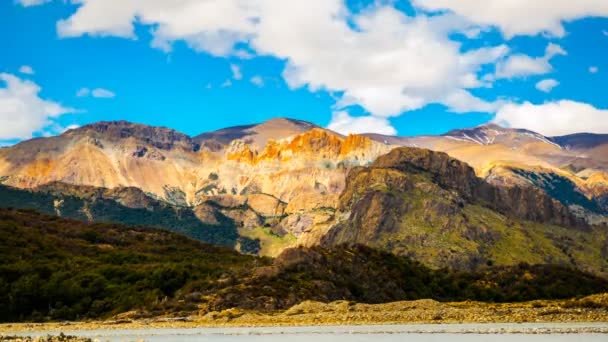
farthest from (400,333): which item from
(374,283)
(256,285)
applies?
(374,283)

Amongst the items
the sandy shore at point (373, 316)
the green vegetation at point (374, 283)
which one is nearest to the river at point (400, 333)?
the sandy shore at point (373, 316)

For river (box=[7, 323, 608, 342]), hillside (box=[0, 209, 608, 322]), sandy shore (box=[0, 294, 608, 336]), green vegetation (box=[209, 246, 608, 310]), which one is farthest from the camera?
hillside (box=[0, 209, 608, 322])

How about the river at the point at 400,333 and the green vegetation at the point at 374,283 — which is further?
the green vegetation at the point at 374,283

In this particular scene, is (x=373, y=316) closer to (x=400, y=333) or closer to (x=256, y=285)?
(x=400, y=333)

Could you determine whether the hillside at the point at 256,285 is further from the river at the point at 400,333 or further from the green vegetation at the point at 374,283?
the river at the point at 400,333

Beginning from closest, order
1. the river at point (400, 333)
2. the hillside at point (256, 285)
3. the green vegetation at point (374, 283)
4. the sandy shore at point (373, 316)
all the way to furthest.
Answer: the river at point (400, 333) → the sandy shore at point (373, 316) → the green vegetation at point (374, 283) → the hillside at point (256, 285)

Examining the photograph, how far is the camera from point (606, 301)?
99688 millimetres

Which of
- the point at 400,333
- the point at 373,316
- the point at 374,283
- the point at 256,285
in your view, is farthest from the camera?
the point at 374,283

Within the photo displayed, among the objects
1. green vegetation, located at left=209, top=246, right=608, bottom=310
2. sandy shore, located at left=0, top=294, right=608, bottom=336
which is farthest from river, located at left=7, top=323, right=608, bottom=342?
green vegetation, located at left=209, top=246, right=608, bottom=310

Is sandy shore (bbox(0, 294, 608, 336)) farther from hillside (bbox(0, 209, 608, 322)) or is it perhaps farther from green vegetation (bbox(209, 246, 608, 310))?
green vegetation (bbox(209, 246, 608, 310))

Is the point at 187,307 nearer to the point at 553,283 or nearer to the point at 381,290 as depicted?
the point at 381,290

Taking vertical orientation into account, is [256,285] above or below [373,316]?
above

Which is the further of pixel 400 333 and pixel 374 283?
pixel 374 283

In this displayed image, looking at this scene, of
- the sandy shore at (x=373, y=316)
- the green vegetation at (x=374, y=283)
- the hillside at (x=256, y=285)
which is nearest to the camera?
the sandy shore at (x=373, y=316)
